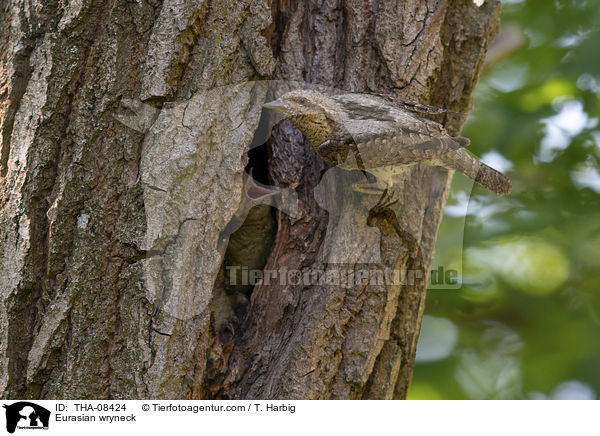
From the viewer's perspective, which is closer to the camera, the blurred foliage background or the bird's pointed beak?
the bird's pointed beak

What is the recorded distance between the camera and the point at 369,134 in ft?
4.43

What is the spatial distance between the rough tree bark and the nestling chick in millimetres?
175

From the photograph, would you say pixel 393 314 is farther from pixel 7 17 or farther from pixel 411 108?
pixel 7 17

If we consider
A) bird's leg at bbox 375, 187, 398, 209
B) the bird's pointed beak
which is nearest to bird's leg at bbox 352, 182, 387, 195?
bird's leg at bbox 375, 187, 398, 209

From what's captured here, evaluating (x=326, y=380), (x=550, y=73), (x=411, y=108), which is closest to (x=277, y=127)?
(x=411, y=108)

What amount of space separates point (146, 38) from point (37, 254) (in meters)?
0.76

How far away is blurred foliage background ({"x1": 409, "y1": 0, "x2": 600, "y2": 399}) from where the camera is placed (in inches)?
88.9

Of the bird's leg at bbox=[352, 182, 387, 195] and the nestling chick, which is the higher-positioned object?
the nestling chick

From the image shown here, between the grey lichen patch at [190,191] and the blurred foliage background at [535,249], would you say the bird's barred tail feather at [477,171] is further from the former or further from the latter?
the grey lichen patch at [190,191]

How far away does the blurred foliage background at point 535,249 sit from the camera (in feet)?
7.41
